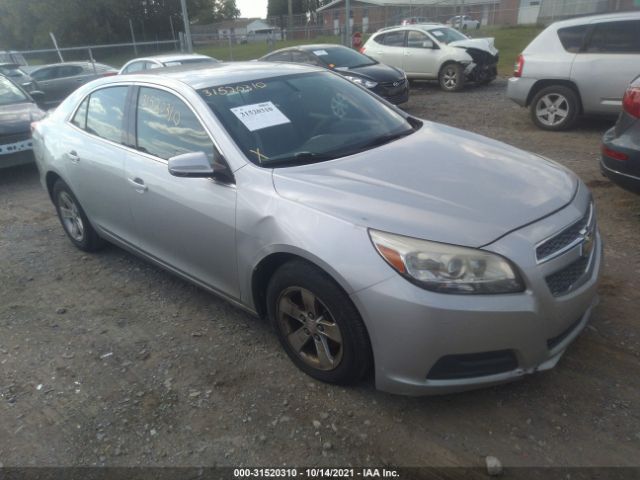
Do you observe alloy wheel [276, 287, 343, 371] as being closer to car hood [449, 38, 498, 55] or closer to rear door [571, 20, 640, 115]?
rear door [571, 20, 640, 115]

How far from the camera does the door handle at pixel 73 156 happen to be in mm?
4215

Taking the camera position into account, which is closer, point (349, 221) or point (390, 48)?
point (349, 221)

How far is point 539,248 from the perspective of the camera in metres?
2.31

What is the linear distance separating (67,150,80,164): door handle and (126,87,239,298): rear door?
868mm

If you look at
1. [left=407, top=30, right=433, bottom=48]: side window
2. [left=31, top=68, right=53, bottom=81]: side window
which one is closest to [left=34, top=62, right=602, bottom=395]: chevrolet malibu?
[left=407, top=30, right=433, bottom=48]: side window

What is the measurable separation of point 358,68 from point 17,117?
6.25 metres

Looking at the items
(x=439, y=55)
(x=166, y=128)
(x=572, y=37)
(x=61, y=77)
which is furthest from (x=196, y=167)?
(x=61, y=77)

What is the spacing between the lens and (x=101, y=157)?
12.8 feet

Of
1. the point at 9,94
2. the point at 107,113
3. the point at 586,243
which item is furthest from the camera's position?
the point at 9,94

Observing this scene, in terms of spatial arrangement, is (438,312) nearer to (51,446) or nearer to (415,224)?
(415,224)

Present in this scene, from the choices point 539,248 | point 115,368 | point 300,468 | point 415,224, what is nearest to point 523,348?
point 539,248

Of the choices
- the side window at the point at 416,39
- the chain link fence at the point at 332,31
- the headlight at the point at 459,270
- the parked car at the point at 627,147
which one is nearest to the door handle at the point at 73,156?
the headlight at the point at 459,270

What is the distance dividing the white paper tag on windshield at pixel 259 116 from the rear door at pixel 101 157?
43.2 inches

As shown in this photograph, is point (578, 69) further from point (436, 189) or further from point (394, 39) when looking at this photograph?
point (394, 39)
